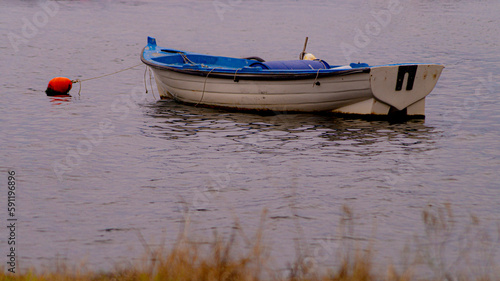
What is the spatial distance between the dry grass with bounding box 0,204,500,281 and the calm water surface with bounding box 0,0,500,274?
380mm

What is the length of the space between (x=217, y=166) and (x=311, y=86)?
4546 mm

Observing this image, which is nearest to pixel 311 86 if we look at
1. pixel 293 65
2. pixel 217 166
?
pixel 293 65

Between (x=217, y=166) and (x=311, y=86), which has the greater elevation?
(x=311, y=86)

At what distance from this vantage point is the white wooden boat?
15234mm

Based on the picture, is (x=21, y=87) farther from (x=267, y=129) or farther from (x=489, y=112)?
(x=489, y=112)

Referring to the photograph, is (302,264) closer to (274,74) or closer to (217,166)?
(217,166)

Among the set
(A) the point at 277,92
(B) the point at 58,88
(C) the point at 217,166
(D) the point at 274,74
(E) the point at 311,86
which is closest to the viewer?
(C) the point at 217,166

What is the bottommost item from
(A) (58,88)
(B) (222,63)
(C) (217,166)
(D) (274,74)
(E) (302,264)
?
(E) (302,264)

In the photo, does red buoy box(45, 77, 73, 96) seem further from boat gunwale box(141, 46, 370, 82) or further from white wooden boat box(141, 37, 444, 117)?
boat gunwale box(141, 46, 370, 82)

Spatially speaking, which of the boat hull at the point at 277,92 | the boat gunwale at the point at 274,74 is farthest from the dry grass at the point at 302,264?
the boat hull at the point at 277,92

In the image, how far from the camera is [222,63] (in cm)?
1916

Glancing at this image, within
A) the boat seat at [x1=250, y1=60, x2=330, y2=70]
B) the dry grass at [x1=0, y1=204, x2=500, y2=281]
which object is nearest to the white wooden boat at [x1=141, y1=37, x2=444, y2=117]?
the boat seat at [x1=250, y1=60, x2=330, y2=70]

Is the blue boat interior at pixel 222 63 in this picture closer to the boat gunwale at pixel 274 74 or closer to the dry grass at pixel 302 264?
the boat gunwale at pixel 274 74

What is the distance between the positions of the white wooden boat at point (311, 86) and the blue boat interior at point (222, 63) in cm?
3
